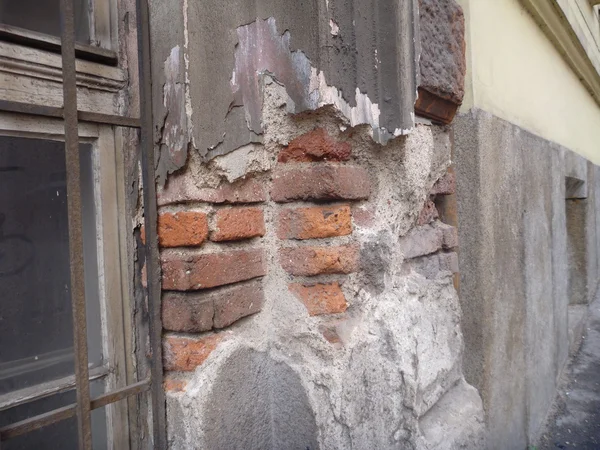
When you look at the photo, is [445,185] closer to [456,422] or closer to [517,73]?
[456,422]

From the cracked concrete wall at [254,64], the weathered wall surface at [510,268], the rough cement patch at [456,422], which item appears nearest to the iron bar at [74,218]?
the cracked concrete wall at [254,64]

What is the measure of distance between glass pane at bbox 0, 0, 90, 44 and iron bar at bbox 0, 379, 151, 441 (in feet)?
2.65

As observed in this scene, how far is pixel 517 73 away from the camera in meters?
2.47

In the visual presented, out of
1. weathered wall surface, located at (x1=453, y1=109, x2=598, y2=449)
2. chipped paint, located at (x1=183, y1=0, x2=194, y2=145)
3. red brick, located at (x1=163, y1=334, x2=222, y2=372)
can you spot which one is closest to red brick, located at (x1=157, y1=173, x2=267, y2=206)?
chipped paint, located at (x1=183, y1=0, x2=194, y2=145)

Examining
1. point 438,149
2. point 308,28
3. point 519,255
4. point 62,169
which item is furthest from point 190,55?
point 519,255

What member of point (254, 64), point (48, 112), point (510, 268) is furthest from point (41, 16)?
point (510, 268)

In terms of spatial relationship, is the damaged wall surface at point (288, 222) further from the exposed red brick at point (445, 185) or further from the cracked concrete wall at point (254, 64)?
the exposed red brick at point (445, 185)

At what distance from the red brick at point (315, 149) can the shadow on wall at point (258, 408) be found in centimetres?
50

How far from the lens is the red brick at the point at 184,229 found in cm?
112

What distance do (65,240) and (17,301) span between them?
16cm

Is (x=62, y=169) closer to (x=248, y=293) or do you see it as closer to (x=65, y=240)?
(x=65, y=240)

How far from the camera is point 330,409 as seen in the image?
1.18 m

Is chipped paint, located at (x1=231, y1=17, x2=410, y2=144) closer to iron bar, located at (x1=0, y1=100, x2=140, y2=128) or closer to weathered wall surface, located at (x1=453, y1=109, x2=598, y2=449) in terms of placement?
iron bar, located at (x1=0, y1=100, x2=140, y2=128)

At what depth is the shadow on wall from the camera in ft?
3.77
